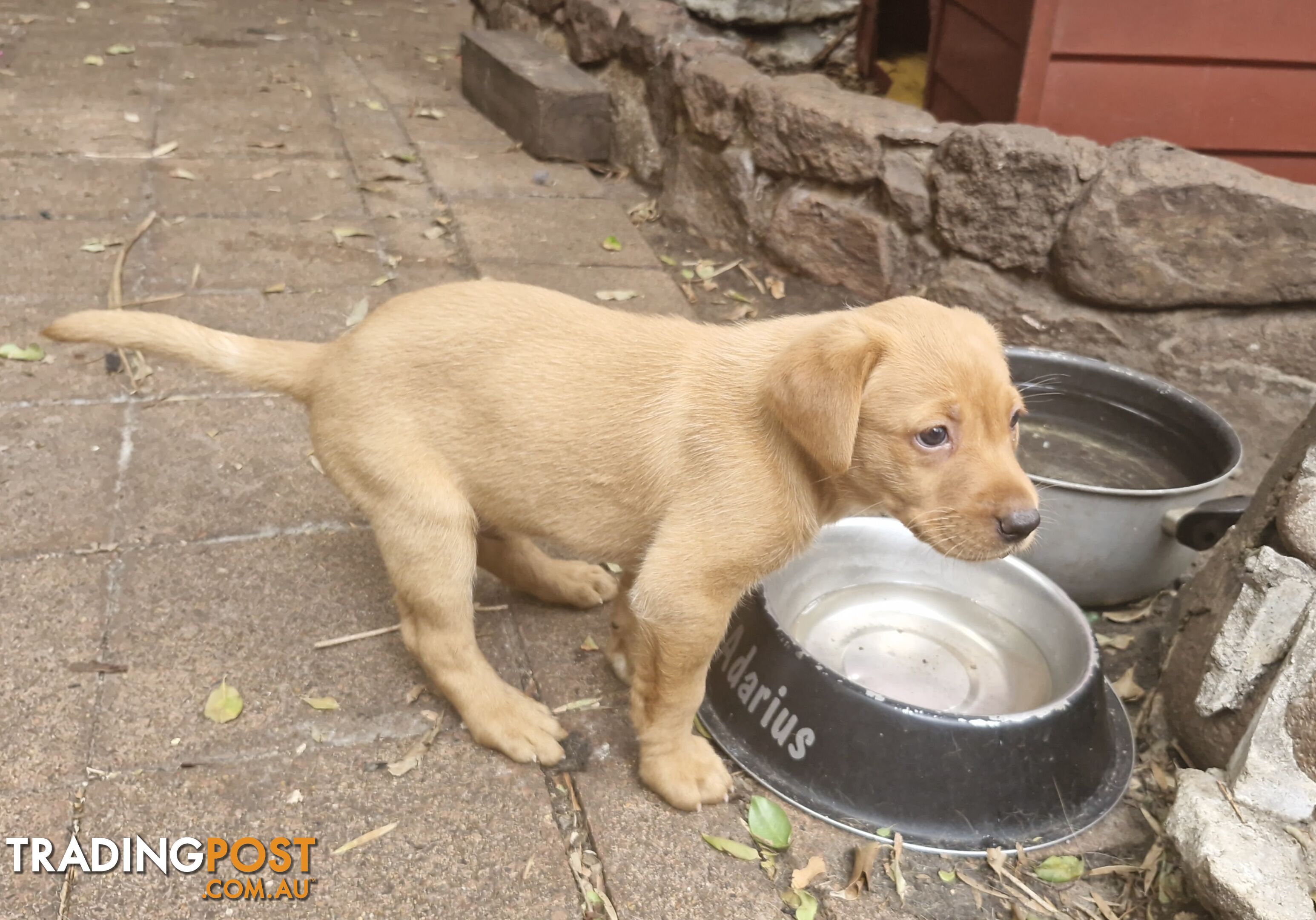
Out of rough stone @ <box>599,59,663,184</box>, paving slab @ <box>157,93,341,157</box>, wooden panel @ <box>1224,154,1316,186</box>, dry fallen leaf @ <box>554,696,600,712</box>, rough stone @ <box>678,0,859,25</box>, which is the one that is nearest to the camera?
dry fallen leaf @ <box>554,696,600,712</box>

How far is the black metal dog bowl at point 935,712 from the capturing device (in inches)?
108

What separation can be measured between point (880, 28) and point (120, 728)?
6960mm

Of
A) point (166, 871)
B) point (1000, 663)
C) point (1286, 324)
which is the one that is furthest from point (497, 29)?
point (166, 871)

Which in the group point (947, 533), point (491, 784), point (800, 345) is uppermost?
point (800, 345)

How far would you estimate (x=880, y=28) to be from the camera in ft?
25.4

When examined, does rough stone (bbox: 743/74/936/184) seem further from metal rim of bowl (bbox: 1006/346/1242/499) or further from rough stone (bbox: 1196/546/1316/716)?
rough stone (bbox: 1196/546/1316/716)

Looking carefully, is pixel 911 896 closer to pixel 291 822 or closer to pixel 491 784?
pixel 491 784

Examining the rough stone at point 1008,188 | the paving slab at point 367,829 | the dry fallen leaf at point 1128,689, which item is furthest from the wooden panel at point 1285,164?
the paving slab at point 367,829

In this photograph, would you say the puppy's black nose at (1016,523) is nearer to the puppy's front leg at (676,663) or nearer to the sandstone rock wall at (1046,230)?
the puppy's front leg at (676,663)

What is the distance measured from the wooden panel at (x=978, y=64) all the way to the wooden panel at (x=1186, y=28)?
29 cm

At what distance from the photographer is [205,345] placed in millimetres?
2773

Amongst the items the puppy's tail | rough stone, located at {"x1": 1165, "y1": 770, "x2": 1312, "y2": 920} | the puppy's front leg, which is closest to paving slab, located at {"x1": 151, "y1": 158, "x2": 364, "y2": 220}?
the puppy's tail

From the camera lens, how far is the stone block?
6617mm

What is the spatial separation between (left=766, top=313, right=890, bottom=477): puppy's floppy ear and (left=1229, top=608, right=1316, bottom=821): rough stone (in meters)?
1.26
